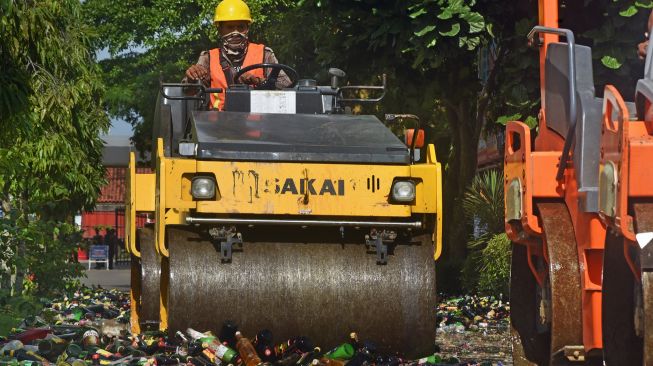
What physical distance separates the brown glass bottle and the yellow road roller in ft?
0.65

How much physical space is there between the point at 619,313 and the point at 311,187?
354cm

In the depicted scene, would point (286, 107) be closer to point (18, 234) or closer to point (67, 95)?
point (18, 234)

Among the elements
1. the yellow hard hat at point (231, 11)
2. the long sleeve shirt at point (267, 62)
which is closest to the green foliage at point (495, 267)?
the long sleeve shirt at point (267, 62)

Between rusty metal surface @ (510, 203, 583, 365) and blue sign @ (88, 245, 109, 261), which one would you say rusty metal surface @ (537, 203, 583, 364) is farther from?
blue sign @ (88, 245, 109, 261)

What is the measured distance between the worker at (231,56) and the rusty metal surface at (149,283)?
58.3 inches

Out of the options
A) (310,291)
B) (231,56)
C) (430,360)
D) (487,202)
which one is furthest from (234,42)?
(487,202)

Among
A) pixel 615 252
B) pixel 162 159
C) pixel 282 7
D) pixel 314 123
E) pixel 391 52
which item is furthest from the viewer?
pixel 282 7

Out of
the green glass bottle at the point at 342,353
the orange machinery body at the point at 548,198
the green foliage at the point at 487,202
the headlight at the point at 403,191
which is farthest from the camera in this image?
the green foliage at the point at 487,202

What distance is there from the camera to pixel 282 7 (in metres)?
31.0

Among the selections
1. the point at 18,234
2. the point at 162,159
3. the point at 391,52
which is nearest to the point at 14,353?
the point at 162,159

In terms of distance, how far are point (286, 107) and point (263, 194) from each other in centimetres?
174

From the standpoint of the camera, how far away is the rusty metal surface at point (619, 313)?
22.4 feet

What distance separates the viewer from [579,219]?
303 inches

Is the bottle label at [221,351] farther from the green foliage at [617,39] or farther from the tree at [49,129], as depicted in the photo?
the green foliage at [617,39]
